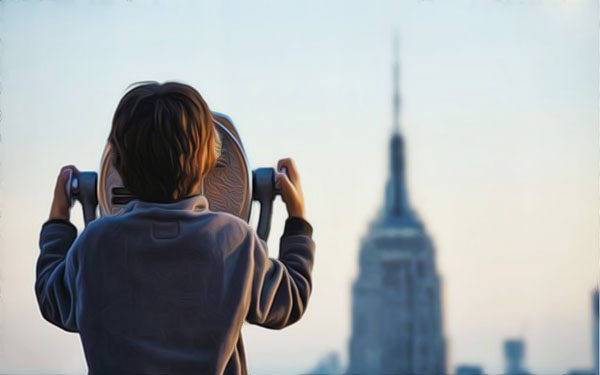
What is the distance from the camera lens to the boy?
27.7 inches

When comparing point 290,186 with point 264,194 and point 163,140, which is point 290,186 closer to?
point 264,194

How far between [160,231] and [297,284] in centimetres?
12

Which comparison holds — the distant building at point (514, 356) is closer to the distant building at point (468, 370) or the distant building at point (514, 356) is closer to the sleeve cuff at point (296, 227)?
the distant building at point (468, 370)

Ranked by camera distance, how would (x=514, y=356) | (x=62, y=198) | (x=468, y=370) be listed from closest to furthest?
(x=62, y=198), (x=468, y=370), (x=514, y=356)

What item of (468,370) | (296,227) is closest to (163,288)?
(296,227)

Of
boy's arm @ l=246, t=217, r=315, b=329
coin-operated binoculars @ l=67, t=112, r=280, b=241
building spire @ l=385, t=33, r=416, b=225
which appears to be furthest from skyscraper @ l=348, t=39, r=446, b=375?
boy's arm @ l=246, t=217, r=315, b=329

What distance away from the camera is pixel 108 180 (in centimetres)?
89

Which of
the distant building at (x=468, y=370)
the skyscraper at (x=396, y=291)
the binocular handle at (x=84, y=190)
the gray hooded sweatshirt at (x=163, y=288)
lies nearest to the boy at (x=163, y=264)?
the gray hooded sweatshirt at (x=163, y=288)

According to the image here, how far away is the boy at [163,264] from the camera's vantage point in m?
0.70

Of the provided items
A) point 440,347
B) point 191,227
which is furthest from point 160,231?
point 440,347

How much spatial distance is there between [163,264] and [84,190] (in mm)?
180

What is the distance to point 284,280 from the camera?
75 cm

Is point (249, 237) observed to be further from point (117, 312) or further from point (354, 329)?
point (354, 329)

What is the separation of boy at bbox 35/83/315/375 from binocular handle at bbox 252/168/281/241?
0.49 feet
